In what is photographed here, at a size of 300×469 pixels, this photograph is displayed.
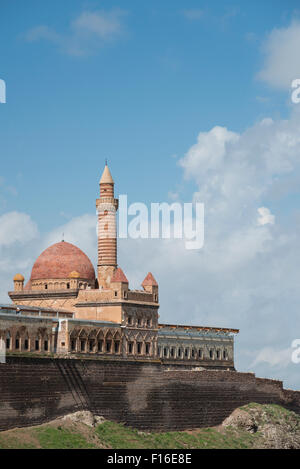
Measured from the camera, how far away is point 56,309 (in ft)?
315

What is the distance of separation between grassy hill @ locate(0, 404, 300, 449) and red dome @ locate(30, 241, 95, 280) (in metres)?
18.6

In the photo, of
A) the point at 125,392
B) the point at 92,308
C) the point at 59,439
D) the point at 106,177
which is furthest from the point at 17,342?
the point at 106,177

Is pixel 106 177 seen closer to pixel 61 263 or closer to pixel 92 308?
pixel 61 263

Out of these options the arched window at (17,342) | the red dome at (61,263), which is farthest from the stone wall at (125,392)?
the red dome at (61,263)

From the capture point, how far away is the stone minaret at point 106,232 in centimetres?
10162

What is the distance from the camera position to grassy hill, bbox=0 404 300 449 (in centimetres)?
7750

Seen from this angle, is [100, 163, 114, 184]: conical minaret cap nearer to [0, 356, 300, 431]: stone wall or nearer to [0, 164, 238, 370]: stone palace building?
[0, 164, 238, 370]: stone palace building

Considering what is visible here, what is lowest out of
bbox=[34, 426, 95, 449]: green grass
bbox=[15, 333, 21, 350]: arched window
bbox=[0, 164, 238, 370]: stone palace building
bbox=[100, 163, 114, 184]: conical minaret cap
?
bbox=[34, 426, 95, 449]: green grass

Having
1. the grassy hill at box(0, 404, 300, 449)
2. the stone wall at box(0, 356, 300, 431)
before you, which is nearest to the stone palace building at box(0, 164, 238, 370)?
the stone wall at box(0, 356, 300, 431)

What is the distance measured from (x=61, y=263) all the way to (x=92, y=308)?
624cm

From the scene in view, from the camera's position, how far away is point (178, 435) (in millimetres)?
91188

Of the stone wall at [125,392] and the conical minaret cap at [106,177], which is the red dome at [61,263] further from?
the stone wall at [125,392]

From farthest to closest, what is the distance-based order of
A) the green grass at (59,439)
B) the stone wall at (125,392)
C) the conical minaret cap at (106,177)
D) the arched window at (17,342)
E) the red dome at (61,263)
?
the conical minaret cap at (106,177), the red dome at (61,263), the arched window at (17,342), the stone wall at (125,392), the green grass at (59,439)
